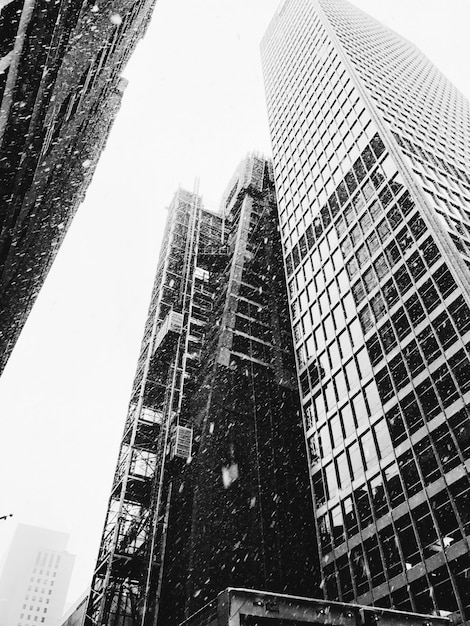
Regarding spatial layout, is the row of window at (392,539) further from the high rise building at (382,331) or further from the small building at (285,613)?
the small building at (285,613)

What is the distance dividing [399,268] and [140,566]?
74.0ft

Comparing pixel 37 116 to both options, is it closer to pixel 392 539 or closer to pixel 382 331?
pixel 392 539

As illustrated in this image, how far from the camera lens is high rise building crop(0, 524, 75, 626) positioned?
119 meters

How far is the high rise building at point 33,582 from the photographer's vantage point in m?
119

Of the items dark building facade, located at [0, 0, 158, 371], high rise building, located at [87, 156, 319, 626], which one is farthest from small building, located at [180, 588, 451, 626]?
dark building facade, located at [0, 0, 158, 371]

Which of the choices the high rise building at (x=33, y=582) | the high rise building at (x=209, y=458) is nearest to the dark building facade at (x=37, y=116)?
the high rise building at (x=209, y=458)

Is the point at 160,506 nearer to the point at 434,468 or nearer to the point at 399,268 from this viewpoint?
the point at 434,468

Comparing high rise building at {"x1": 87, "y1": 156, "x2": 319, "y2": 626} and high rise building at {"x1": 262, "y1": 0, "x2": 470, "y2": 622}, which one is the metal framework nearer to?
high rise building at {"x1": 87, "y1": 156, "x2": 319, "y2": 626}

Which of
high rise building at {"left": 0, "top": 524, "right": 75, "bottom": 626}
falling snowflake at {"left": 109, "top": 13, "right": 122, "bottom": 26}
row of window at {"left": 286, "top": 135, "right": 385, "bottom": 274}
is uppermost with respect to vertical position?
high rise building at {"left": 0, "top": 524, "right": 75, "bottom": 626}

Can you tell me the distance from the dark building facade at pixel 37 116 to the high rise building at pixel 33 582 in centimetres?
13032

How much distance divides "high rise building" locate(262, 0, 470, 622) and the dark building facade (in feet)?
60.3

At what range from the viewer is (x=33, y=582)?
128500 millimetres

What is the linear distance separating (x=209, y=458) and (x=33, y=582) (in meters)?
127

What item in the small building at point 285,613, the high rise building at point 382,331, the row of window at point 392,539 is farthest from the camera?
the high rise building at point 382,331
